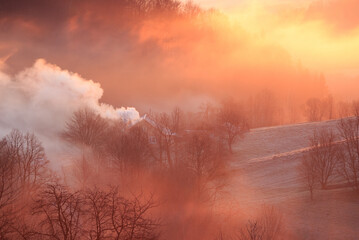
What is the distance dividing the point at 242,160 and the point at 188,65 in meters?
53.9

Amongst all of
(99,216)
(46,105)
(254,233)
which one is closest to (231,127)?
(46,105)

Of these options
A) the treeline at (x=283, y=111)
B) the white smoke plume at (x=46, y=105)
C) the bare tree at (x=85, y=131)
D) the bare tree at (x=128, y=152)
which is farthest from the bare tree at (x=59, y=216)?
the treeline at (x=283, y=111)

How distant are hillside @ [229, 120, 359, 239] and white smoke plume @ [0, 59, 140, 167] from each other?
1642cm

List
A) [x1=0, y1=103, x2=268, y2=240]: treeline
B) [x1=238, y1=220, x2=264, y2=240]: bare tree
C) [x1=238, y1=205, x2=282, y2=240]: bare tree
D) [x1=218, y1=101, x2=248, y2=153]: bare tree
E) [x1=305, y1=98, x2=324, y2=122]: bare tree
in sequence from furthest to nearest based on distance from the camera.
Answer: [x1=305, y1=98, x2=324, y2=122]: bare tree < [x1=218, y1=101, x2=248, y2=153]: bare tree < [x1=238, y1=205, x2=282, y2=240]: bare tree < [x1=238, y1=220, x2=264, y2=240]: bare tree < [x1=0, y1=103, x2=268, y2=240]: treeline

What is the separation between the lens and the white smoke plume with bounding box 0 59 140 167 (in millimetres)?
36594

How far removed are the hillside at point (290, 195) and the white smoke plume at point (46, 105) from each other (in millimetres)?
16425

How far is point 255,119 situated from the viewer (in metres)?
81.3

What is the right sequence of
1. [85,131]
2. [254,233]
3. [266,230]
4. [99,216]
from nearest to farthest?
[99,216] < [254,233] < [266,230] < [85,131]

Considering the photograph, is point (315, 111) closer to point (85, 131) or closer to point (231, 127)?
point (231, 127)

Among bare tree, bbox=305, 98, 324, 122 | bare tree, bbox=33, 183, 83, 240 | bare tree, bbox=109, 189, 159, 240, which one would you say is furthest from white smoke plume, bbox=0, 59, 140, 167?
bare tree, bbox=305, 98, 324, 122

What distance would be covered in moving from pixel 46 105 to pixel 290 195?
28737mm

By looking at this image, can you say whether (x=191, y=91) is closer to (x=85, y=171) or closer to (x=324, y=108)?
(x=324, y=108)

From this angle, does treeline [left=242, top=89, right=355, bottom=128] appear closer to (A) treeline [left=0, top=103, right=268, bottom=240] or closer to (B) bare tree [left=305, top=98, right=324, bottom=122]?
(B) bare tree [left=305, top=98, right=324, bottom=122]

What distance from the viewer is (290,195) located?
82.9 feet
